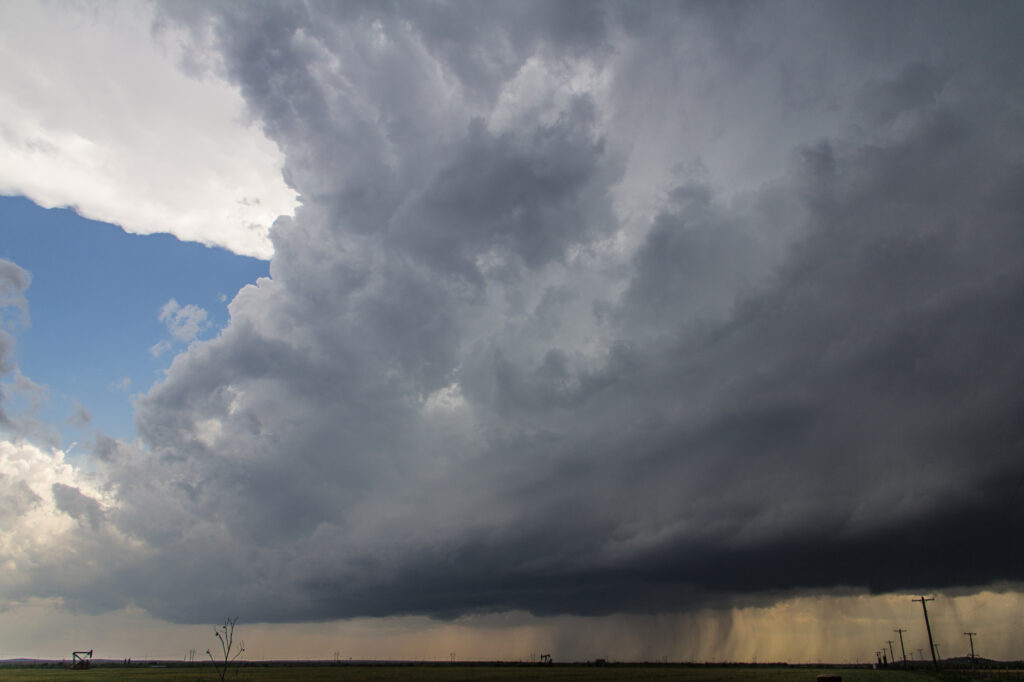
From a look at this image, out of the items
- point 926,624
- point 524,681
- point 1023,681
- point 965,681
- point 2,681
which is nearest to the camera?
point 1023,681

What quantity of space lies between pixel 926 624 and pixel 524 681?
394 feet

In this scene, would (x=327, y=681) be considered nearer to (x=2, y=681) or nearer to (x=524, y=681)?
(x=524, y=681)

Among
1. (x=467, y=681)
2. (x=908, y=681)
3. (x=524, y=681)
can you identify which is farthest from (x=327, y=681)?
(x=908, y=681)

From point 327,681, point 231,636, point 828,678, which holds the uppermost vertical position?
point 231,636

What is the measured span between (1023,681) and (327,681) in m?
132

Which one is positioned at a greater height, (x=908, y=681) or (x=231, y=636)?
(x=231, y=636)

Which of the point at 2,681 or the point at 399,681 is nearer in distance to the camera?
the point at 399,681

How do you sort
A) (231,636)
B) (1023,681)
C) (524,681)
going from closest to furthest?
(231,636) < (1023,681) < (524,681)

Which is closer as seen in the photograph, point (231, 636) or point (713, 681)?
point (231, 636)

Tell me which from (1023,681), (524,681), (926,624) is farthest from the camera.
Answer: (926,624)

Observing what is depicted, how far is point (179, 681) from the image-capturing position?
→ 127m

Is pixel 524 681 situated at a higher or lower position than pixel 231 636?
lower

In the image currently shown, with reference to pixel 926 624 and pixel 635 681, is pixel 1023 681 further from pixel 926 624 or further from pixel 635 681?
pixel 926 624

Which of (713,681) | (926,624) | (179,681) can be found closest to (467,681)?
(713,681)
